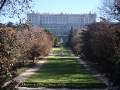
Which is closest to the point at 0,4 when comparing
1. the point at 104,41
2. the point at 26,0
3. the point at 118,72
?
the point at 26,0

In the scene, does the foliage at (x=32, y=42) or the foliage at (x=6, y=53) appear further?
the foliage at (x=32, y=42)

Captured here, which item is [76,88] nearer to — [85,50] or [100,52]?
[100,52]

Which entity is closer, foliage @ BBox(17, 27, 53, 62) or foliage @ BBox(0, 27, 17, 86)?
foliage @ BBox(0, 27, 17, 86)

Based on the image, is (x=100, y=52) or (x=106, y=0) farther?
(x=106, y=0)

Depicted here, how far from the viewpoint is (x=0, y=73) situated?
9.15 metres

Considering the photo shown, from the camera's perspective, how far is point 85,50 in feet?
222

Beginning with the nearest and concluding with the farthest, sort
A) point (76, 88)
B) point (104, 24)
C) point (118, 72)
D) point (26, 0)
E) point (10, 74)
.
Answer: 1. point (10, 74)
2. point (26, 0)
3. point (118, 72)
4. point (76, 88)
5. point (104, 24)

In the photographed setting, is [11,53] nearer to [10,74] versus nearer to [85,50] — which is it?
[10,74]

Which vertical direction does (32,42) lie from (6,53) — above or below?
below

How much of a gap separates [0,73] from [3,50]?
531mm

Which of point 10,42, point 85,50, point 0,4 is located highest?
point 0,4

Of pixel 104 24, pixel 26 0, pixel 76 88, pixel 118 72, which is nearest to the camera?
pixel 26 0

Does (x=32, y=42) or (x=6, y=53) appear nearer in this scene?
(x=6, y=53)

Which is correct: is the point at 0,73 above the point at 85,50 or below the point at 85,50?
above
